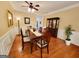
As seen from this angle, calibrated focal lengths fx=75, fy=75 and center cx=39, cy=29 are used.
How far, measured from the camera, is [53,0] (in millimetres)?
3080

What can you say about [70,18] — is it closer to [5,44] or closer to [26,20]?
[5,44]

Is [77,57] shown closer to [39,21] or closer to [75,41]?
[75,41]

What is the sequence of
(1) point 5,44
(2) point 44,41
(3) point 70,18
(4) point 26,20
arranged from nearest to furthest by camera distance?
1. (1) point 5,44
2. (2) point 44,41
3. (3) point 70,18
4. (4) point 26,20

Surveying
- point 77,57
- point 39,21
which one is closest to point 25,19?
point 39,21

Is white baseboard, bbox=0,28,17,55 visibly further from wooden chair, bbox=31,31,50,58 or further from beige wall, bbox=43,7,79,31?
beige wall, bbox=43,7,79,31

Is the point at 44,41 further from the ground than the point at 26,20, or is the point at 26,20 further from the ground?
the point at 26,20

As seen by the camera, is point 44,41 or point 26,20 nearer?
point 44,41

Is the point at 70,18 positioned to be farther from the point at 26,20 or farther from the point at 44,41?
the point at 26,20

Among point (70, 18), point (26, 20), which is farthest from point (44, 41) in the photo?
point (26, 20)

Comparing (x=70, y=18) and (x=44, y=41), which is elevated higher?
(x=70, y=18)

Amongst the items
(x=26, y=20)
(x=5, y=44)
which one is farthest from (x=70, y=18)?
(x=26, y=20)

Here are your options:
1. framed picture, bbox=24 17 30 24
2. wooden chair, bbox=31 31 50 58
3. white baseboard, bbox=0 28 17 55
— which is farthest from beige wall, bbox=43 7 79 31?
framed picture, bbox=24 17 30 24

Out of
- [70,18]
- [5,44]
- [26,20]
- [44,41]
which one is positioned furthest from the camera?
[26,20]

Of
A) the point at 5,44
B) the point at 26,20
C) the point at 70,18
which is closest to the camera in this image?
the point at 5,44
